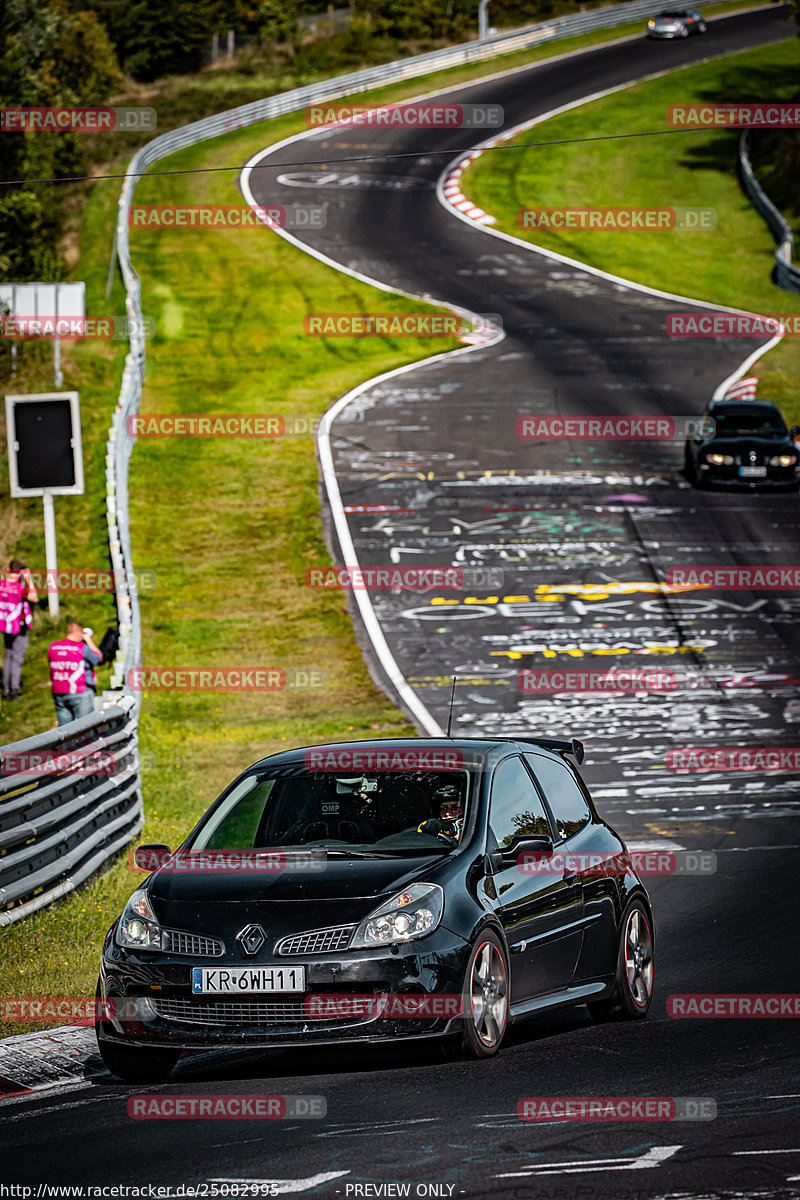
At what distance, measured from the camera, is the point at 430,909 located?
25.0ft

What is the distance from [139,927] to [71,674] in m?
10.9

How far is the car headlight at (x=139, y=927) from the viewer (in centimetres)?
776

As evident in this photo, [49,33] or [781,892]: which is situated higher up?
[49,33]

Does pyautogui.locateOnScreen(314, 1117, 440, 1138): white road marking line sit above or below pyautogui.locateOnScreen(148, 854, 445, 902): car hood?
below

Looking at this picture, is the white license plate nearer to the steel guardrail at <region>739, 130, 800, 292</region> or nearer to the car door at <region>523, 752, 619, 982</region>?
the car door at <region>523, 752, 619, 982</region>

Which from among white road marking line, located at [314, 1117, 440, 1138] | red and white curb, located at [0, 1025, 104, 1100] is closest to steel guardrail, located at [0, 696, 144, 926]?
red and white curb, located at [0, 1025, 104, 1100]

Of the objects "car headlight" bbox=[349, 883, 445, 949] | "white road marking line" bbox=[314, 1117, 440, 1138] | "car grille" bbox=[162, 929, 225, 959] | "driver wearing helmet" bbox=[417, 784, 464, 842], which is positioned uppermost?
"driver wearing helmet" bbox=[417, 784, 464, 842]

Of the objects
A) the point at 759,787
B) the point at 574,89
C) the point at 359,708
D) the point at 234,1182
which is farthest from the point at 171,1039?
the point at 574,89

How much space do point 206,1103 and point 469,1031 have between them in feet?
3.97

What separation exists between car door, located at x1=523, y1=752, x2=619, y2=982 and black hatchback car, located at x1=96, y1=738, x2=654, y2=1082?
13 millimetres

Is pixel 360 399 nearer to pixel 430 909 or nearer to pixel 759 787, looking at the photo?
pixel 759 787

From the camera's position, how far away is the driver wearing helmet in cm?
831

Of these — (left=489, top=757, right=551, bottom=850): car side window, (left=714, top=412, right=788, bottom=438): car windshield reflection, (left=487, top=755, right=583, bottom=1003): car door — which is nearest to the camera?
(left=487, top=755, right=583, bottom=1003): car door

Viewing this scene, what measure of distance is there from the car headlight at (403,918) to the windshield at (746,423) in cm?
2513
